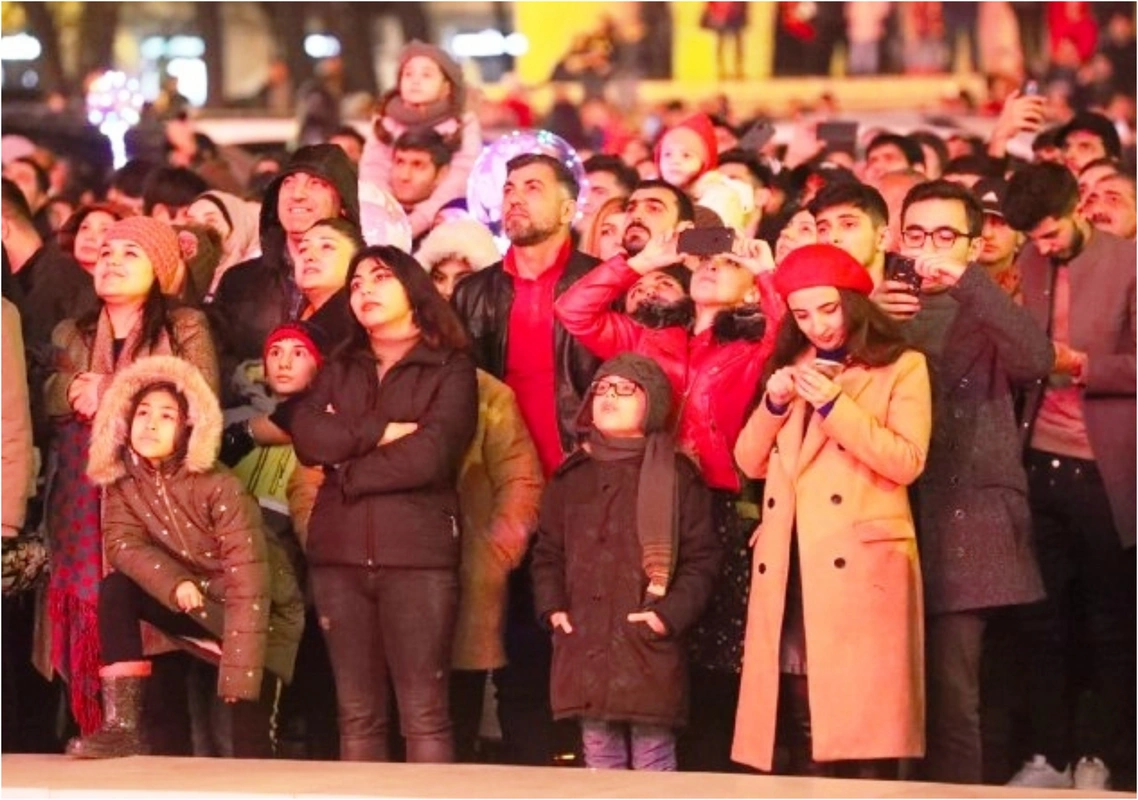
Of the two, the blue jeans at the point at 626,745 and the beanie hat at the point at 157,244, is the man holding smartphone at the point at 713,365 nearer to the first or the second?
the blue jeans at the point at 626,745

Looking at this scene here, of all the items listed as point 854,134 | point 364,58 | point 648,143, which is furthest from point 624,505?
point 364,58

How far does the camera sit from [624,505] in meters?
9.13

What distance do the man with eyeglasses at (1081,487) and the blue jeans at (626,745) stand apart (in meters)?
1.27

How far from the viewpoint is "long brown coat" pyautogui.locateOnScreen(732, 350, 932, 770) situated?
→ 894 centimetres

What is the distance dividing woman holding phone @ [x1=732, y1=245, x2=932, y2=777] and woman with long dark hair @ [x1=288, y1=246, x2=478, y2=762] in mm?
932

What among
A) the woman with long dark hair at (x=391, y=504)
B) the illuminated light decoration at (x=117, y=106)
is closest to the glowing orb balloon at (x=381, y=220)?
the woman with long dark hair at (x=391, y=504)

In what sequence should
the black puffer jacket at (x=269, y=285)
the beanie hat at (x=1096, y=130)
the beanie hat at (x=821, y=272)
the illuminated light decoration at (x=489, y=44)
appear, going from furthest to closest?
the illuminated light decoration at (x=489, y=44)
the beanie hat at (x=1096, y=130)
the black puffer jacket at (x=269, y=285)
the beanie hat at (x=821, y=272)

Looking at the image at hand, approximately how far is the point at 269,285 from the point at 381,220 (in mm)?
457

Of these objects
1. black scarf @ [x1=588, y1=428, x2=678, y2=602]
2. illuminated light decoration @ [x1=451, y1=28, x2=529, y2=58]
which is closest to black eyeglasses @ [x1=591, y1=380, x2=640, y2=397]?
black scarf @ [x1=588, y1=428, x2=678, y2=602]

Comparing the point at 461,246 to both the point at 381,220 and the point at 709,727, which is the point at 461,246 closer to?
the point at 381,220

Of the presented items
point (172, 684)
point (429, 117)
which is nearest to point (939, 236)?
point (172, 684)

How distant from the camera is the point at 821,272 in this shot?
894cm

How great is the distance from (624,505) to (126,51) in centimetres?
975

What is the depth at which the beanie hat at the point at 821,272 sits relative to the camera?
8938 mm
